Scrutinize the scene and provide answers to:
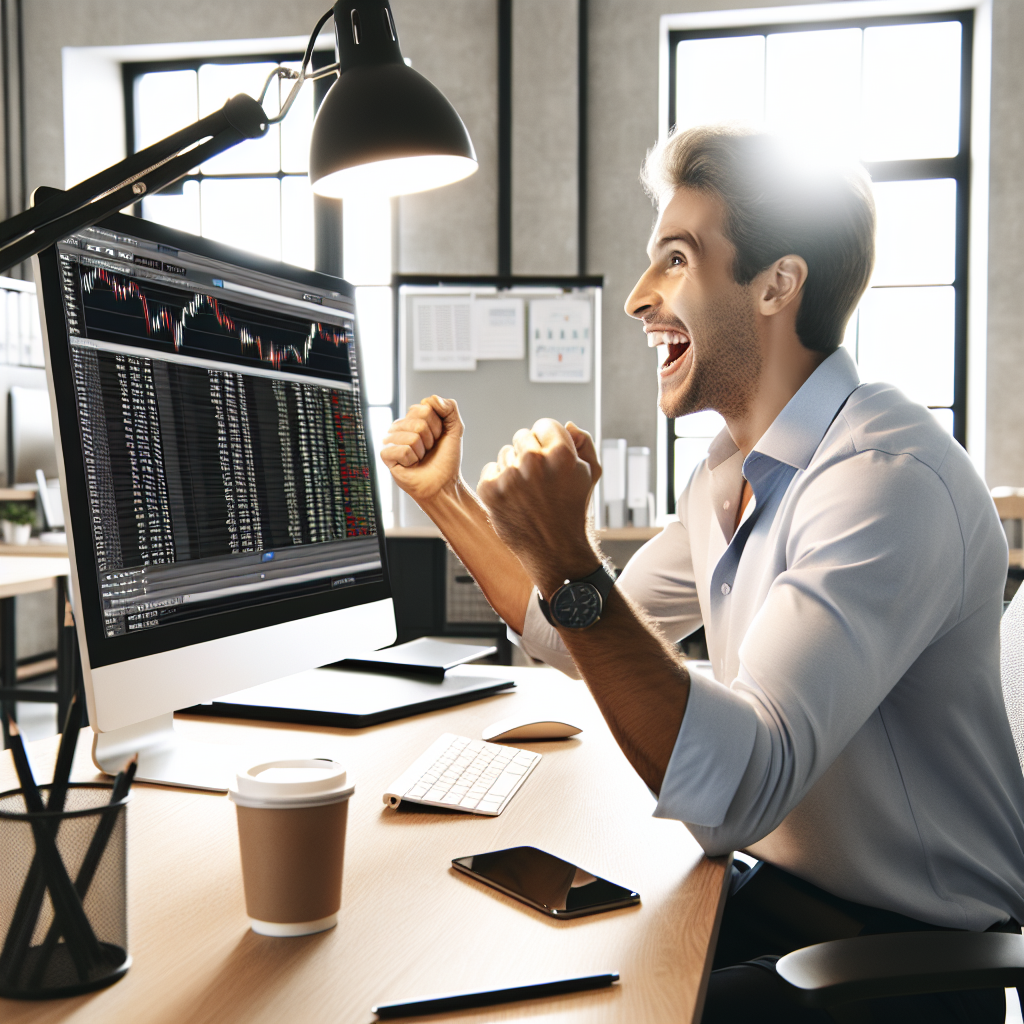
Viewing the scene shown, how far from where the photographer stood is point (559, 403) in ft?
13.9

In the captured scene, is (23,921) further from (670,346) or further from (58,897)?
(670,346)

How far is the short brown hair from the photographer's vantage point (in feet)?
3.53

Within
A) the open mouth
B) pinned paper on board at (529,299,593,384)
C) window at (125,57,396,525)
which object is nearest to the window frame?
window at (125,57,396,525)

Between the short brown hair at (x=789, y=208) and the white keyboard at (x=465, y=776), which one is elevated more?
the short brown hair at (x=789, y=208)

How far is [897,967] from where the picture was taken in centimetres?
65

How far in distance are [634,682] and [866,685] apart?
0.66 feet

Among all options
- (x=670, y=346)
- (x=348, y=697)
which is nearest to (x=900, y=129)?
(x=670, y=346)

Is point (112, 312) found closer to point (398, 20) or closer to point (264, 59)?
point (398, 20)

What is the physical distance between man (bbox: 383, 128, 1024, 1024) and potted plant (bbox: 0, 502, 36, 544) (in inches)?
139

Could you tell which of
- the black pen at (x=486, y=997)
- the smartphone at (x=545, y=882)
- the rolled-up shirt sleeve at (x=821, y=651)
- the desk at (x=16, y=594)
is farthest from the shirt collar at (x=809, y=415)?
the desk at (x=16, y=594)

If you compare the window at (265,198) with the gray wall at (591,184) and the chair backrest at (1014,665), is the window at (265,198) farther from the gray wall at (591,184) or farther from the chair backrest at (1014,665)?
the chair backrest at (1014,665)

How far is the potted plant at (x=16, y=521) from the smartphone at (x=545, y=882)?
12.9 feet

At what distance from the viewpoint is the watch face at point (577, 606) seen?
0.75 metres

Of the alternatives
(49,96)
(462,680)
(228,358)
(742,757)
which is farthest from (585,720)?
(49,96)
